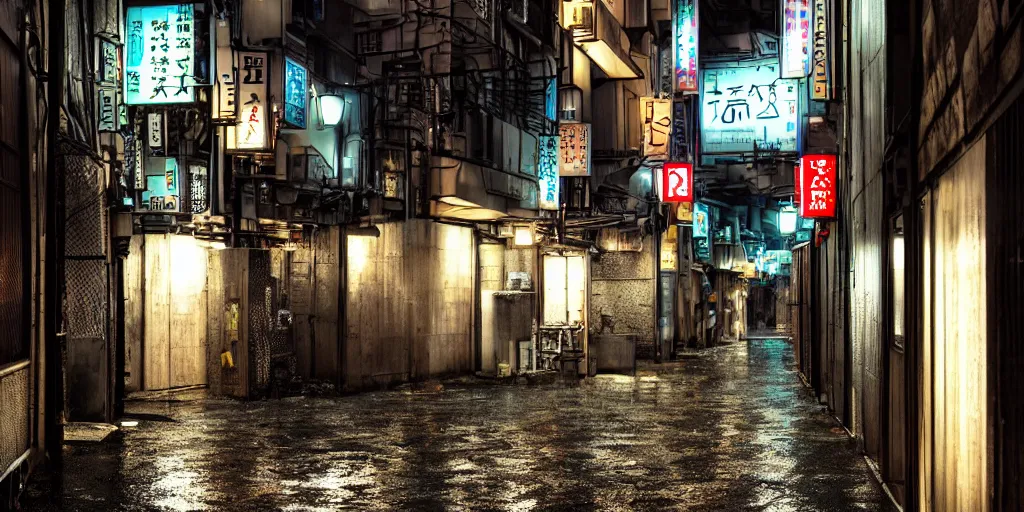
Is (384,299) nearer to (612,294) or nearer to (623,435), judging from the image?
(623,435)

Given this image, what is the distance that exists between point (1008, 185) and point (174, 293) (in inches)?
1037

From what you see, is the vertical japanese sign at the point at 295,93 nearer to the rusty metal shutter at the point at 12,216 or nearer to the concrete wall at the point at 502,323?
the rusty metal shutter at the point at 12,216

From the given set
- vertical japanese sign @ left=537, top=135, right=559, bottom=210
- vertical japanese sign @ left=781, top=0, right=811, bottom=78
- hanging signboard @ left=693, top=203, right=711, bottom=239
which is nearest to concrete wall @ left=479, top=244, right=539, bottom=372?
vertical japanese sign @ left=537, top=135, right=559, bottom=210

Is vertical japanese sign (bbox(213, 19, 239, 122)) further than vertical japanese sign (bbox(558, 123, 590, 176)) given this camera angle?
No

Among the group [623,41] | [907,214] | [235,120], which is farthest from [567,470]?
[623,41]

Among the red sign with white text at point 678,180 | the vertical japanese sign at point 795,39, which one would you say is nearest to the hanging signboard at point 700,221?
the red sign with white text at point 678,180

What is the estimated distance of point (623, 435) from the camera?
21.4 meters

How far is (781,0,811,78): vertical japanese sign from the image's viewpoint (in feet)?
99.0

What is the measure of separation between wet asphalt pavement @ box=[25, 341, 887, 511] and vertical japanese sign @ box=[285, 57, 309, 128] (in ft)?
21.4

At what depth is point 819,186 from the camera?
2405 cm

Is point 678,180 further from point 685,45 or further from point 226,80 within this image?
point 226,80

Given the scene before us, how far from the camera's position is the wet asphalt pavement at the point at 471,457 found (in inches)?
565

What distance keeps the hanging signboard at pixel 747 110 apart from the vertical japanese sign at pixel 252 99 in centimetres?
1913

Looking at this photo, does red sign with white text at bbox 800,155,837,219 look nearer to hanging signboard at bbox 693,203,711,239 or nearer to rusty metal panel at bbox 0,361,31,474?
rusty metal panel at bbox 0,361,31,474
